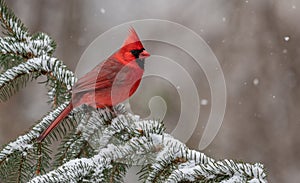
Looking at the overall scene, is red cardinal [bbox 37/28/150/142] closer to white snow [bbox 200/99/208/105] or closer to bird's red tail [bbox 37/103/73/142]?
bird's red tail [bbox 37/103/73/142]

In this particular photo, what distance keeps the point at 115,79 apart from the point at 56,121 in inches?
16.6

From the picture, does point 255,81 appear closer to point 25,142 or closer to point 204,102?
point 204,102

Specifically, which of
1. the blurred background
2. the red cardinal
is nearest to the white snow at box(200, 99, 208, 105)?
the blurred background

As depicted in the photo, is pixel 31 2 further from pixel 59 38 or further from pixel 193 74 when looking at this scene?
pixel 193 74

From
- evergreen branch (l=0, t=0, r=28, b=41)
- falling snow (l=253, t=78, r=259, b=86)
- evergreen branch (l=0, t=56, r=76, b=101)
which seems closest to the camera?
evergreen branch (l=0, t=56, r=76, b=101)

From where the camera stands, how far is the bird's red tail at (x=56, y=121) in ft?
5.06

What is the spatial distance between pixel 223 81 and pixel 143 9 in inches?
73.3

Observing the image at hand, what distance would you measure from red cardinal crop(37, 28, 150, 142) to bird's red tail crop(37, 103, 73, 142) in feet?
0.20

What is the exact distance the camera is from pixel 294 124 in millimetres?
5160

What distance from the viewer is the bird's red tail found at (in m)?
1.54

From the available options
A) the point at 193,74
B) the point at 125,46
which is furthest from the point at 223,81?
the point at 125,46

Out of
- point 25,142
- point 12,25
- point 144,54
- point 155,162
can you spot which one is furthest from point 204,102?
point 155,162

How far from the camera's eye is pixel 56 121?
161cm

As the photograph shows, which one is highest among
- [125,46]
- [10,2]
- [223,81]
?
[10,2]
